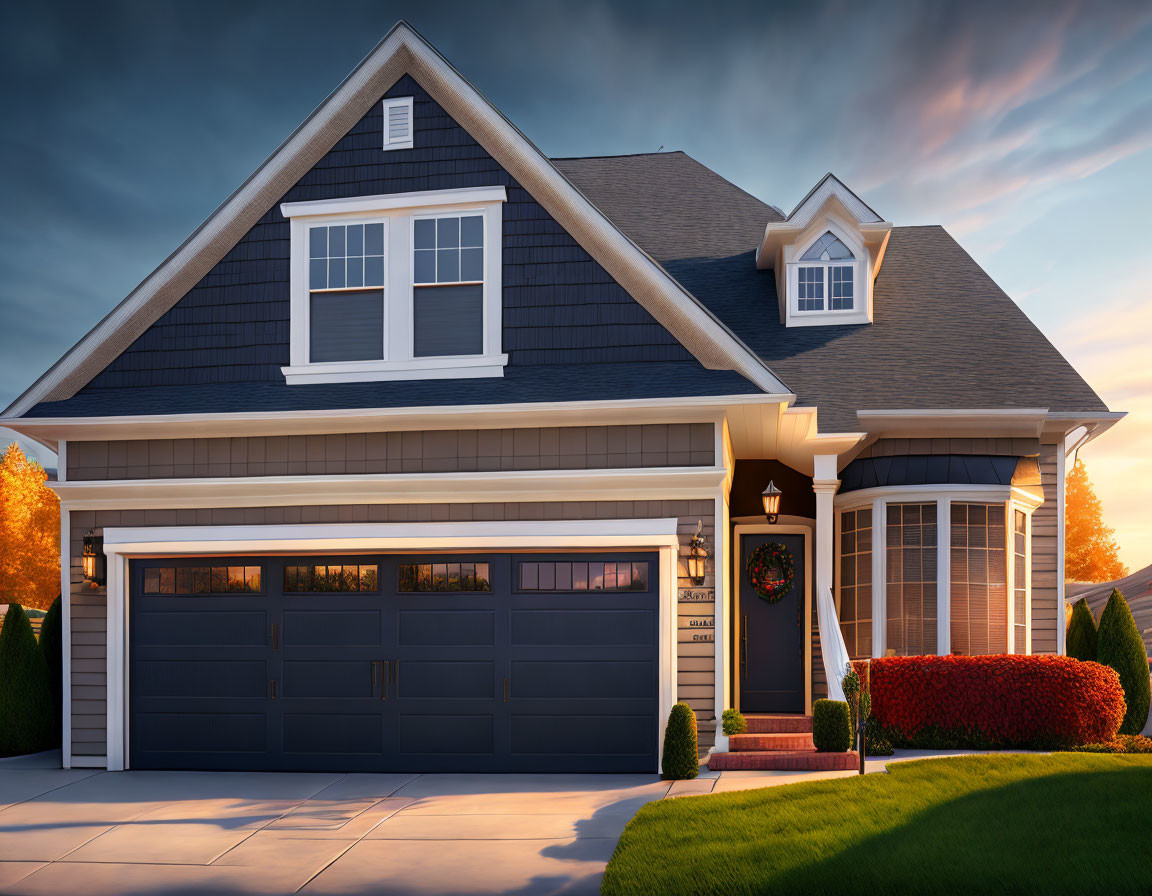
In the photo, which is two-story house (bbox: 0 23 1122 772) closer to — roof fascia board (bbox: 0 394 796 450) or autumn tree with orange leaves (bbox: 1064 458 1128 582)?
roof fascia board (bbox: 0 394 796 450)

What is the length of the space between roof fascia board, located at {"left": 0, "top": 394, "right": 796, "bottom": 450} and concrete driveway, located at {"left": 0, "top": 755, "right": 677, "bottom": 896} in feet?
11.8

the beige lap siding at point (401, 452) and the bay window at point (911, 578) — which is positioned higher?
the beige lap siding at point (401, 452)

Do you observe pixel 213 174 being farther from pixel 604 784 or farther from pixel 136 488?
pixel 604 784

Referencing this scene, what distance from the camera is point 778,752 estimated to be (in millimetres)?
10172

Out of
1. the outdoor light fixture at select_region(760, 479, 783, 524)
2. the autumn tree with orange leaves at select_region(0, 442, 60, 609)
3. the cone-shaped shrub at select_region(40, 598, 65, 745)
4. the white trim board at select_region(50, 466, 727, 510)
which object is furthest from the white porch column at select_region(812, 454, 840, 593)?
the autumn tree with orange leaves at select_region(0, 442, 60, 609)

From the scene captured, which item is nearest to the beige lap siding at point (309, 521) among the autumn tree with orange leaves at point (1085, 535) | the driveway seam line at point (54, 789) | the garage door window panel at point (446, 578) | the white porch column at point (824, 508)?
the driveway seam line at point (54, 789)

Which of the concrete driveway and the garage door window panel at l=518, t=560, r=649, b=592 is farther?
the garage door window panel at l=518, t=560, r=649, b=592

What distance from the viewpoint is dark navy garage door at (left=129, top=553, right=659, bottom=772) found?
10383 mm

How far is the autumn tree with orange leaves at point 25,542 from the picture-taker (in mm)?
35438

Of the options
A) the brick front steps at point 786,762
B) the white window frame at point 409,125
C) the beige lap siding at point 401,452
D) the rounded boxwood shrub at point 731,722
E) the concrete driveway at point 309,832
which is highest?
the white window frame at point 409,125

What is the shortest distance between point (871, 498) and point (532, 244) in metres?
5.27

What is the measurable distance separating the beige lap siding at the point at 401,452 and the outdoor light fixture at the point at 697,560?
0.79 m

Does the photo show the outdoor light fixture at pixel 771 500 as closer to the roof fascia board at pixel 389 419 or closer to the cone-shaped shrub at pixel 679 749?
the roof fascia board at pixel 389 419

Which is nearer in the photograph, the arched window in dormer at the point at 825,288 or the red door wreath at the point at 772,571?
the red door wreath at the point at 772,571
